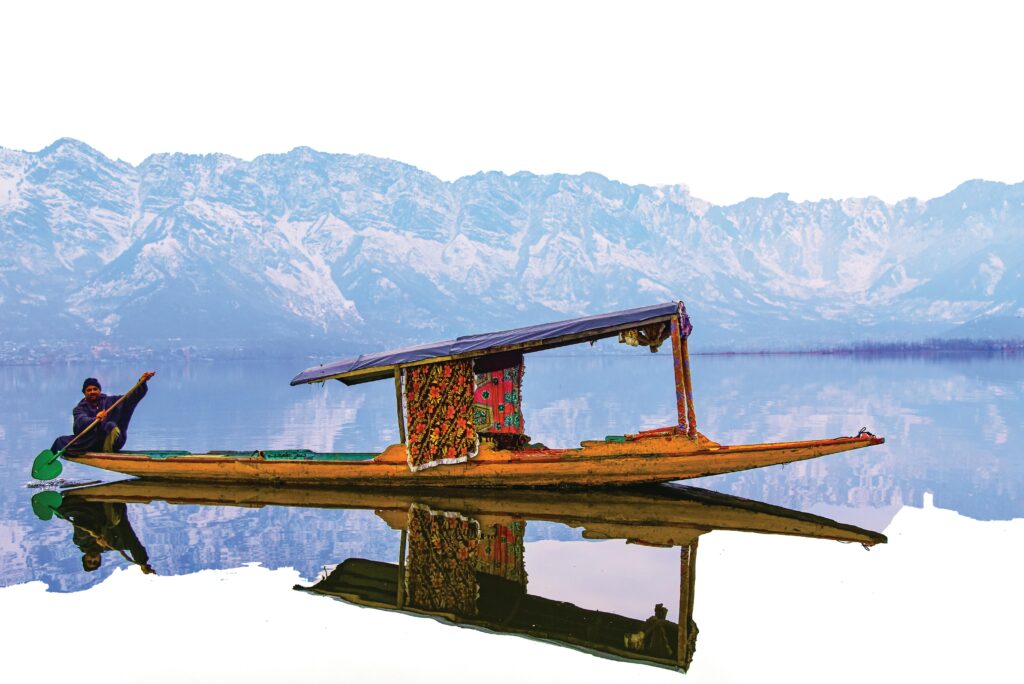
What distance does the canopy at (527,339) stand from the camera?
13.1 metres

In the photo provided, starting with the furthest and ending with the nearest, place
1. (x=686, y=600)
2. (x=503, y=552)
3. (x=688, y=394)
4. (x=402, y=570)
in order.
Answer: (x=688, y=394), (x=503, y=552), (x=402, y=570), (x=686, y=600)

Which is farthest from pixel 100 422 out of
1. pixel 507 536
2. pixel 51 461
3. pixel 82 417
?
pixel 507 536

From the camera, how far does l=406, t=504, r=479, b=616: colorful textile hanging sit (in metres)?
9.34

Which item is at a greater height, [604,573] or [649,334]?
[649,334]

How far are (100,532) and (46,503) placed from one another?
3080mm

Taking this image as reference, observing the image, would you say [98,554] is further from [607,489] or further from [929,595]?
[929,595]

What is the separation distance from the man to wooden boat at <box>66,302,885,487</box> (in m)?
1.72

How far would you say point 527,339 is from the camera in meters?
13.4

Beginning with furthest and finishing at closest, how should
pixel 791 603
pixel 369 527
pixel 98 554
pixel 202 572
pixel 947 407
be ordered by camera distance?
pixel 947 407, pixel 369 527, pixel 98 554, pixel 202 572, pixel 791 603

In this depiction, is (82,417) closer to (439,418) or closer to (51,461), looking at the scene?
(51,461)

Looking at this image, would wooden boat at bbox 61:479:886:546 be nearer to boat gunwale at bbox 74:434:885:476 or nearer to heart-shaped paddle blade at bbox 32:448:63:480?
heart-shaped paddle blade at bbox 32:448:63:480

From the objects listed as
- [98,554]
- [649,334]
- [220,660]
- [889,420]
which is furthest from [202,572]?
[889,420]

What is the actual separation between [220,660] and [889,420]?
24750 millimetres

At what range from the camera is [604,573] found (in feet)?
33.0
